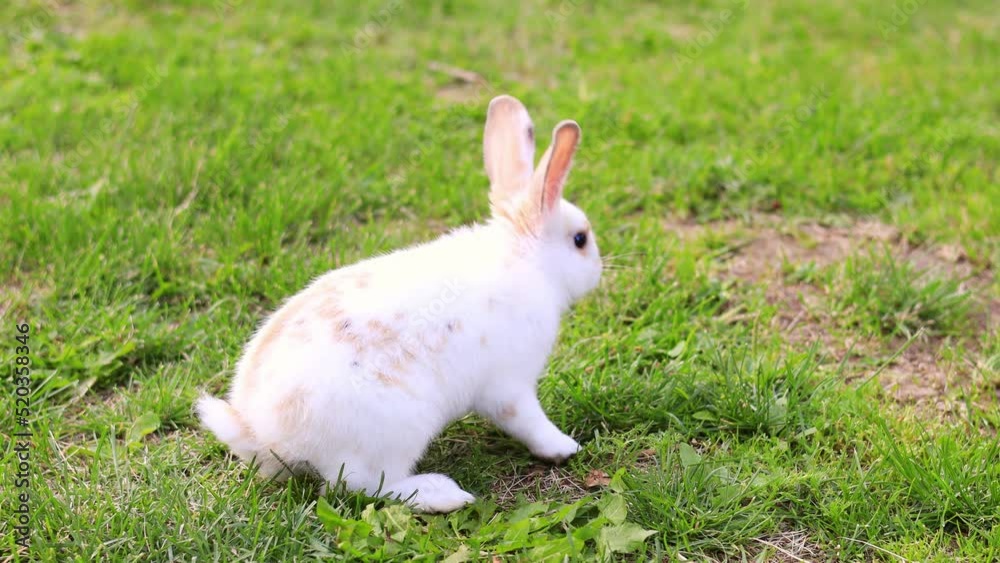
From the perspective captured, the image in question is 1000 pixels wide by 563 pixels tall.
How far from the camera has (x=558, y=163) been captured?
2904mm

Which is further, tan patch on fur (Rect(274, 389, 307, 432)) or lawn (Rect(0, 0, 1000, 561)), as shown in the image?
lawn (Rect(0, 0, 1000, 561))

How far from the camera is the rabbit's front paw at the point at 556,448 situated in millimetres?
2918

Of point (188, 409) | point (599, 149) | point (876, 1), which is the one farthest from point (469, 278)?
point (876, 1)

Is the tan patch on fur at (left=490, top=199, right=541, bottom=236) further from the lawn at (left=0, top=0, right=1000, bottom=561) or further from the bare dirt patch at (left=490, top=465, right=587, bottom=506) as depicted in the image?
the bare dirt patch at (left=490, top=465, right=587, bottom=506)

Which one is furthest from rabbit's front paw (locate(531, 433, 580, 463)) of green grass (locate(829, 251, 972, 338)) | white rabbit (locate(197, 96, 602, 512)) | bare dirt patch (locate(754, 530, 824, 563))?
green grass (locate(829, 251, 972, 338))

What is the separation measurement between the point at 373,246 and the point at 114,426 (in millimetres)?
1308

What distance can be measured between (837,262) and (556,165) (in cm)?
176

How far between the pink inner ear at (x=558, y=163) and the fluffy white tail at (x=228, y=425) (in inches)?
42.5

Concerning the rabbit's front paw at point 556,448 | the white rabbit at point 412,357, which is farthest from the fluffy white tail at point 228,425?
the rabbit's front paw at point 556,448

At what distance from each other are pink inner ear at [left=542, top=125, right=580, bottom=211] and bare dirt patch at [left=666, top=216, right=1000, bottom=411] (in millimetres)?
1243

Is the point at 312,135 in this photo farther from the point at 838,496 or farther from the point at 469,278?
the point at 838,496

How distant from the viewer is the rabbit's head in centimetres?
294

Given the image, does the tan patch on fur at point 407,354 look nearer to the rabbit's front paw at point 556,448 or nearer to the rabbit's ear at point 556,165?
the rabbit's front paw at point 556,448

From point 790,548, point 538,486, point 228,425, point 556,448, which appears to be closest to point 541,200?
point 556,448
